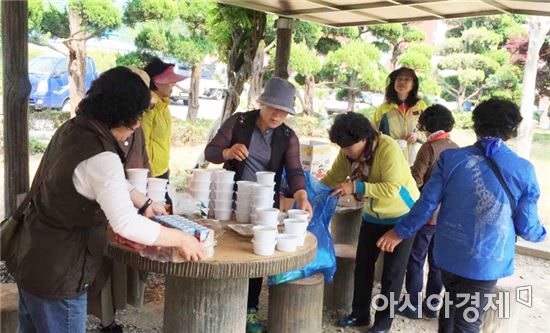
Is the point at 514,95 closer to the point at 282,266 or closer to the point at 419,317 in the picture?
the point at 419,317

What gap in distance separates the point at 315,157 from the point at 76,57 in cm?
639

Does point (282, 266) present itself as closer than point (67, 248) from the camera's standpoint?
No

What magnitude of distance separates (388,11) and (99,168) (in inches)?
152

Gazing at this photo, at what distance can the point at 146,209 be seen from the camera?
2.24 meters

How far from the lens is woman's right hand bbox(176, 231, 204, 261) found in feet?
6.12

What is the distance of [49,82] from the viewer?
10.1 m

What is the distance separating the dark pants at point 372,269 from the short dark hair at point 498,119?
105 centimetres

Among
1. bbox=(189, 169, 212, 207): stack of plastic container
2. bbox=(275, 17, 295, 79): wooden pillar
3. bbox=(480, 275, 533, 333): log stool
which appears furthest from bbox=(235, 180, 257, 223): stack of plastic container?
bbox=(275, 17, 295, 79): wooden pillar

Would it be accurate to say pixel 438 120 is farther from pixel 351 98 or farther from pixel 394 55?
pixel 394 55

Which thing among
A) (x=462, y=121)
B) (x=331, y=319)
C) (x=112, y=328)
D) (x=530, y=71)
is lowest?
(x=331, y=319)

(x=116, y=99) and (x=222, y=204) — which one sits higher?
(x=116, y=99)

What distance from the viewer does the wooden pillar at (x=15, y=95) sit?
3201 millimetres

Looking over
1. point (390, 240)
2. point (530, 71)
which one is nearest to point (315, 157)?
point (390, 240)

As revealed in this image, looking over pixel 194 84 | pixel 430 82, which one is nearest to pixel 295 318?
pixel 194 84
